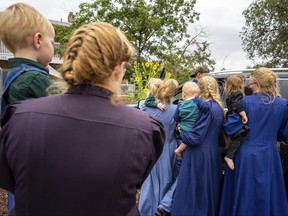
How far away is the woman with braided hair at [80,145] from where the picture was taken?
134 cm

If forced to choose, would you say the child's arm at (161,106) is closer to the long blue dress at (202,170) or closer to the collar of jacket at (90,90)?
the long blue dress at (202,170)

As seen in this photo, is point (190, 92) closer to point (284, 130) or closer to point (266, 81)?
point (266, 81)

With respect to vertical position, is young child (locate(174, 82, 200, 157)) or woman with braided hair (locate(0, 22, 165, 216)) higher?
woman with braided hair (locate(0, 22, 165, 216))

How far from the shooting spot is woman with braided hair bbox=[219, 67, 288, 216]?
407cm

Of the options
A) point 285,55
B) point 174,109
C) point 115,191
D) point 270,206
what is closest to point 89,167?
point 115,191

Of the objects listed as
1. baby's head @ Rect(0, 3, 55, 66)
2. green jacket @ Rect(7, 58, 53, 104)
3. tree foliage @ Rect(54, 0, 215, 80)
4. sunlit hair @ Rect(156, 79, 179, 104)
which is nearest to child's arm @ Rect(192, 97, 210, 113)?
sunlit hair @ Rect(156, 79, 179, 104)

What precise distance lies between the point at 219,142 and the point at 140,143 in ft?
11.0

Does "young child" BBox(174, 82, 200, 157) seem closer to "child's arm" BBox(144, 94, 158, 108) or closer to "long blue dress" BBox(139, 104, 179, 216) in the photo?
"long blue dress" BBox(139, 104, 179, 216)

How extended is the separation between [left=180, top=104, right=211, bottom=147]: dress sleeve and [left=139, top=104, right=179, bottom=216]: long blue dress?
57 cm

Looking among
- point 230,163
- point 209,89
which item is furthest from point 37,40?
point 230,163

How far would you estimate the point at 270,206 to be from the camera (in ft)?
13.4

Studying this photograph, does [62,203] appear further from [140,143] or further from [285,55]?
[285,55]

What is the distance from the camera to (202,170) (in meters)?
4.46

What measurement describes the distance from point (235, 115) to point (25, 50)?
9.21ft
